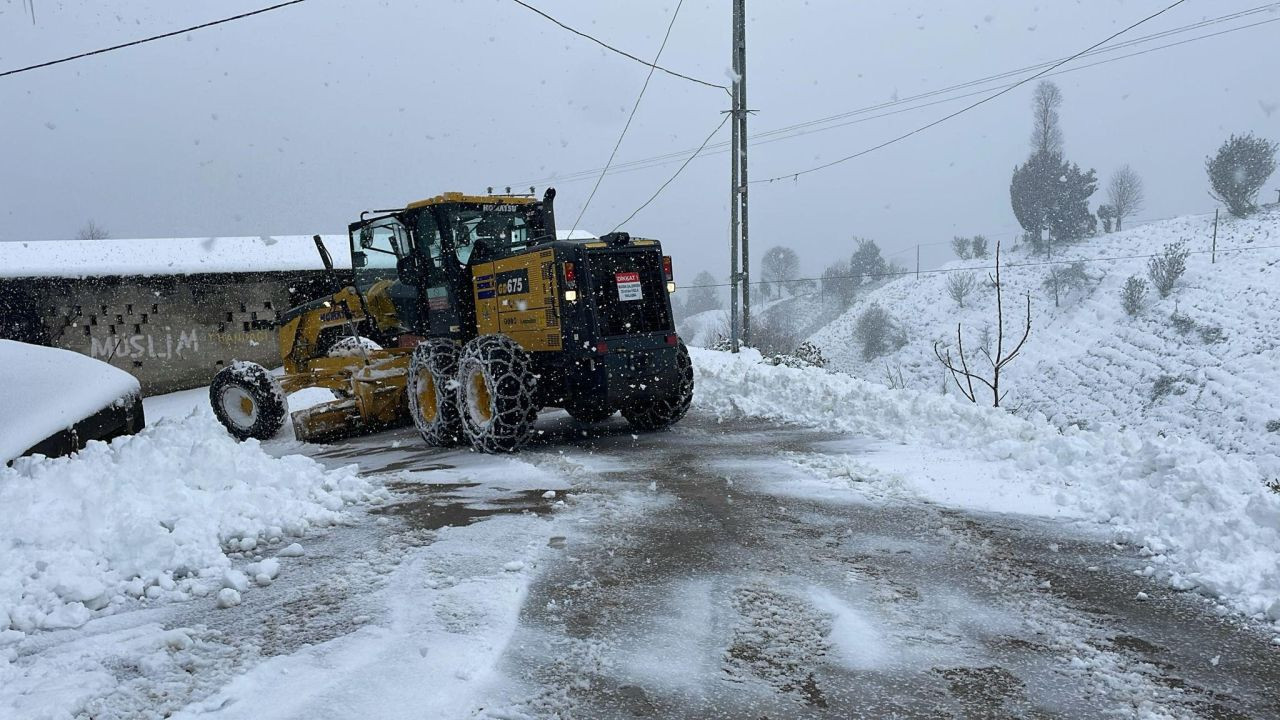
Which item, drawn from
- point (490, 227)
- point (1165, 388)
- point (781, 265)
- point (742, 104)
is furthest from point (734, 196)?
point (781, 265)

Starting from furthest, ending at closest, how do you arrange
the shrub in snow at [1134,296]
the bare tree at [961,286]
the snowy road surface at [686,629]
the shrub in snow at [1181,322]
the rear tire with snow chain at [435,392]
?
the bare tree at [961,286] < the shrub in snow at [1134,296] < the shrub in snow at [1181,322] < the rear tire with snow chain at [435,392] < the snowy road surface at [686,629]

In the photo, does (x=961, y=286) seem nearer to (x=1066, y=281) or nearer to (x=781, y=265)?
(x=1066, y=281)

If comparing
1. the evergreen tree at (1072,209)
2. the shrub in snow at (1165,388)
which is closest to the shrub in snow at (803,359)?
the shrub in snow at (1165,388)

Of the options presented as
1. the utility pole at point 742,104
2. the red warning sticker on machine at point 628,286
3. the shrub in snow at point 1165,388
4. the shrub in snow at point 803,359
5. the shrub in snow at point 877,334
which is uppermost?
the utility pole at point 742,104

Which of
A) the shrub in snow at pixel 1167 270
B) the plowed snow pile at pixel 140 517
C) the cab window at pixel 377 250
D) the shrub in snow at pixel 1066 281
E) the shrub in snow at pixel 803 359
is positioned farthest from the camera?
the shrub in snow at pixel 1066 281

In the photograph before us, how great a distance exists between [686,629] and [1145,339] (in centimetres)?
4535

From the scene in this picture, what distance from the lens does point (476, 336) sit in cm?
909

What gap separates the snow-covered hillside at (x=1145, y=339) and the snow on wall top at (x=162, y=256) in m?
20.9

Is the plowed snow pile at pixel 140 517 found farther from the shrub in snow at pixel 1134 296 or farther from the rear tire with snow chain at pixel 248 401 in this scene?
the shrub in snow at pixel 1134 296

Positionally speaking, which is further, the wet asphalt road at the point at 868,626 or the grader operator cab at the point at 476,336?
the grader operator cab at the point at 476,336

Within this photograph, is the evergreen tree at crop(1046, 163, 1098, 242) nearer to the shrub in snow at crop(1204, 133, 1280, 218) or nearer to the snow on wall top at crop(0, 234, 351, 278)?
the shrub in snow at crop(1204, 133, 1280, 218)

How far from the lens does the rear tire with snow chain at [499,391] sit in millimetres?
7633

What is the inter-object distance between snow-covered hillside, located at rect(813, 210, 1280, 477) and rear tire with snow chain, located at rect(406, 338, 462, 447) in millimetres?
21748

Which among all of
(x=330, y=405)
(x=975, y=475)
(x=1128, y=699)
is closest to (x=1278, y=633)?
(x=1128, y=699)
